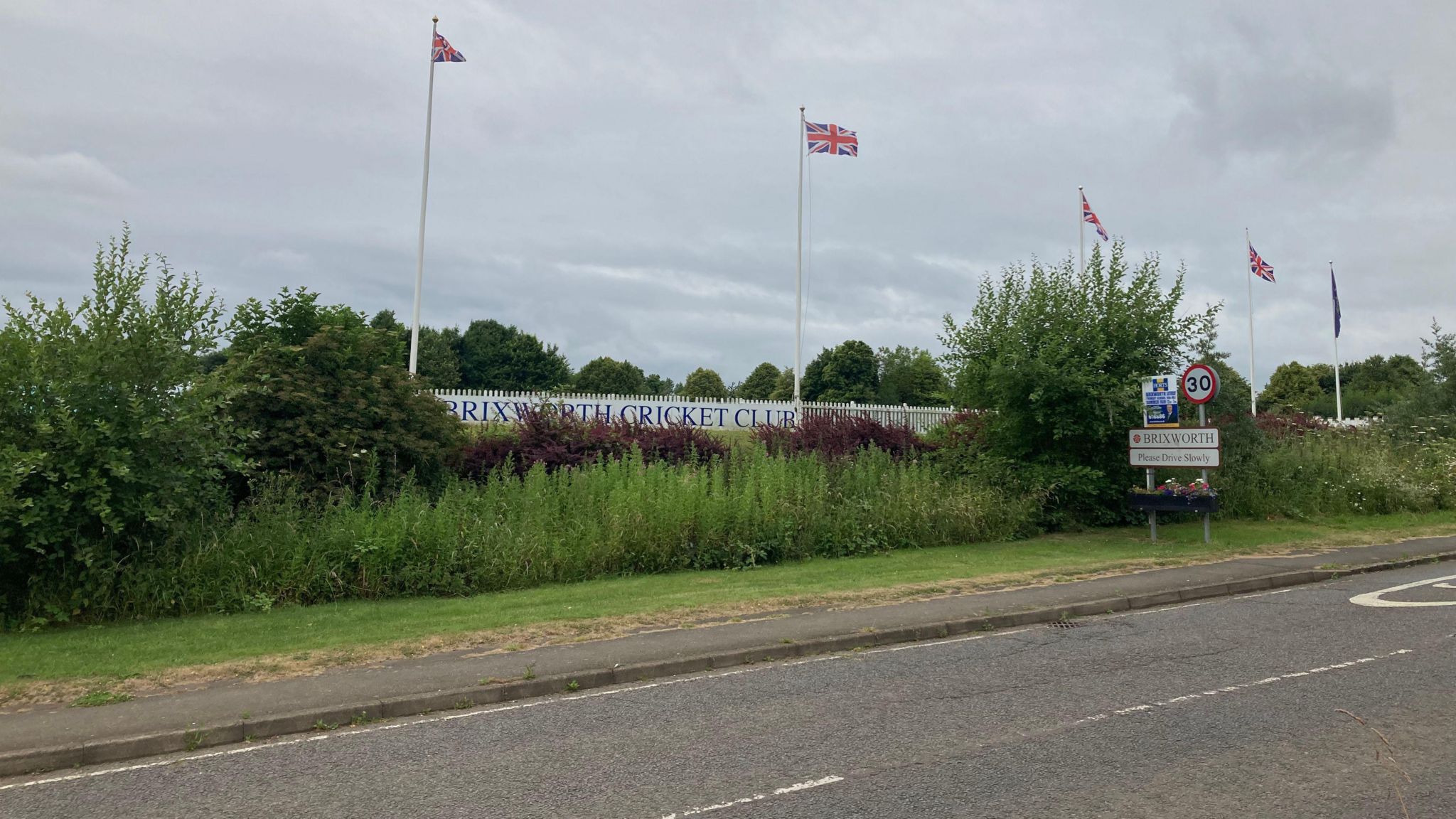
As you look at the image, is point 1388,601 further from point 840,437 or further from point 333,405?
point 333,405

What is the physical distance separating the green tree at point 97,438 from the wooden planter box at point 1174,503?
15.7 meters

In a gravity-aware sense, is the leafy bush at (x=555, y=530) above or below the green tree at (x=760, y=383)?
below

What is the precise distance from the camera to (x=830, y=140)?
91.9 ft

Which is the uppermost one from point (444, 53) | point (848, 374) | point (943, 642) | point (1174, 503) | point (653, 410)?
point (444, 53)

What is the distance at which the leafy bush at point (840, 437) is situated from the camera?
896 inches

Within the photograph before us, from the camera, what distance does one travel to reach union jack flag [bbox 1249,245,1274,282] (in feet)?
137

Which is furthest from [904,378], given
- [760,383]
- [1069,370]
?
[1069,370]

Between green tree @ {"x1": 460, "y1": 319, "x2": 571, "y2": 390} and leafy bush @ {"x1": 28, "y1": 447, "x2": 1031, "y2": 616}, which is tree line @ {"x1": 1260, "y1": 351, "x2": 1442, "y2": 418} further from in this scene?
leafy bush @ {"x1": 28, "y1": 447, "x2": 1031, "y2": 616}

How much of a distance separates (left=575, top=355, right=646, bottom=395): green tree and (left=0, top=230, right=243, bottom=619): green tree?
214ft

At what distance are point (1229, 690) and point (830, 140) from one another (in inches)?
921

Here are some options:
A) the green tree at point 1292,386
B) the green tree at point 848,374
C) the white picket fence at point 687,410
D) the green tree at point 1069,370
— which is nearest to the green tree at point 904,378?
the green tree at point 848,374

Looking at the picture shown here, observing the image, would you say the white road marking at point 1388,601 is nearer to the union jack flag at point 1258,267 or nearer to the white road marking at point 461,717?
A: the white road marking at point 461,717

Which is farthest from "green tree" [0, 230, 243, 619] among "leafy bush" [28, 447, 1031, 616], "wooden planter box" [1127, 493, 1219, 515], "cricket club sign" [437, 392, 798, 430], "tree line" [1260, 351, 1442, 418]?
"tree line" [1260, 351, 1442, 418]

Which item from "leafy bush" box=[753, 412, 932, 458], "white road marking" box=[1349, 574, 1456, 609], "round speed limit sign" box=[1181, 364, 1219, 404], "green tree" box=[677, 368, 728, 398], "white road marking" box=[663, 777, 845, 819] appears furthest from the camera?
"green tree" box=[677, 368, 728, 398]
